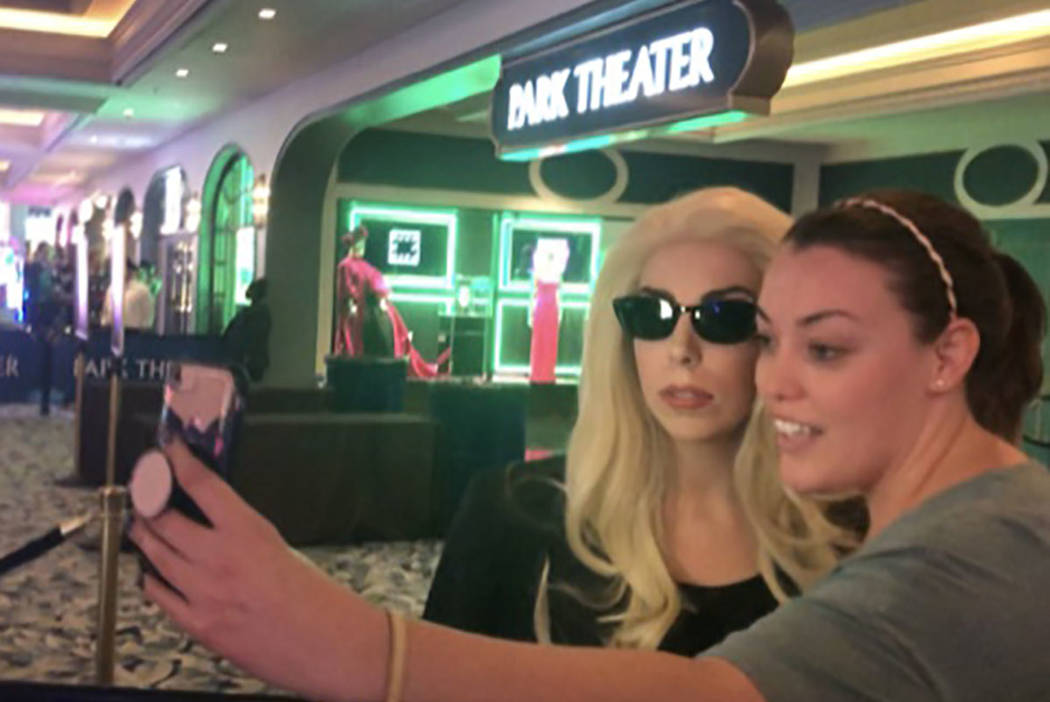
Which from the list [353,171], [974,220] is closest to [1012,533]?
[974,220]

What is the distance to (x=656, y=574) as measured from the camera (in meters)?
1.30

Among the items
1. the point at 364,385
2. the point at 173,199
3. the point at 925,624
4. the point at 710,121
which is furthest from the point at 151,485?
the point at 173,199

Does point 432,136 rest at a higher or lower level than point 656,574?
higher

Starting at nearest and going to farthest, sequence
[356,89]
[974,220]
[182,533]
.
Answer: [182,533] < [974,220] < [356,89]

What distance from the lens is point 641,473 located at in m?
1.39

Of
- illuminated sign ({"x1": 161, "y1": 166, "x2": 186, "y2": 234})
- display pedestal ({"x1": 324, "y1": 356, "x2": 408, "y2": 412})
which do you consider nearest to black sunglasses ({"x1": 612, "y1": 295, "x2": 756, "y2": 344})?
display pedestal ({"x1": 324, "y1": 356, "x2": 408, "y2": 412})

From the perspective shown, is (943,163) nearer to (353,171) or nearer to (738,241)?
(353,171)

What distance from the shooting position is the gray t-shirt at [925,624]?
2.33 feet

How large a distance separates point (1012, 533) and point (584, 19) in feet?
13.2

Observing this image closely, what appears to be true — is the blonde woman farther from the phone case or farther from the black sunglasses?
the phone case

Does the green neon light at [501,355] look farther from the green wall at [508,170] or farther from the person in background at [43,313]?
the person in background at [43,313]

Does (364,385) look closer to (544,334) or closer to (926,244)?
(544,334)

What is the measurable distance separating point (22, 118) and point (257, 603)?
49.1 ft

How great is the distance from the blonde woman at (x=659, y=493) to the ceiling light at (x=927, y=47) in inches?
240
